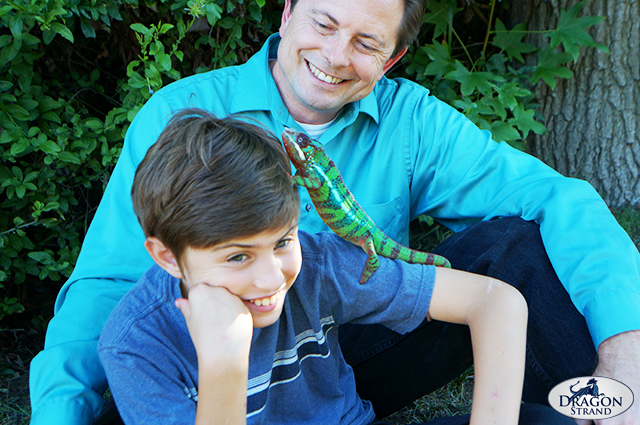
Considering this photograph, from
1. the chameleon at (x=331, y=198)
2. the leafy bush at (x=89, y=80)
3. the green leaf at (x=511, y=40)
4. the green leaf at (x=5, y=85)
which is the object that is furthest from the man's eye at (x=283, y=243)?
the green leaf at (x=511, y=40)

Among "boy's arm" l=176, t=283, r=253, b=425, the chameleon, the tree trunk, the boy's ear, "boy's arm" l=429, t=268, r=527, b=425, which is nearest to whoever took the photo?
"boy's arm" l=176, t=283, r=253, b=425

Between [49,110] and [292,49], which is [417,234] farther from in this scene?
[49,110]

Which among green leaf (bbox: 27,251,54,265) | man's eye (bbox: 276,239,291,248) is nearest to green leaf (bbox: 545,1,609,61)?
man's eye (bbox: 276,239,291,248)

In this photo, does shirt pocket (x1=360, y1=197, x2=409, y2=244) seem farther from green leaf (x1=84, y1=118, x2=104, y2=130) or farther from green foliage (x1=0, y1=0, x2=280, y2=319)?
green leaf (x1=84, y1=118, x2=104, y2=130)

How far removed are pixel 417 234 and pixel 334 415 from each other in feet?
8.10

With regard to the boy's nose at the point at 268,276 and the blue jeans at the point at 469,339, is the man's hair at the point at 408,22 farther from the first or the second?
the boy's nose at the point at 268,276

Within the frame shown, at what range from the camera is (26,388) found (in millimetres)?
2926

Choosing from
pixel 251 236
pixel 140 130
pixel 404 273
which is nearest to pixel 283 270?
pixel 251 236

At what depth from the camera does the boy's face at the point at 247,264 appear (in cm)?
127

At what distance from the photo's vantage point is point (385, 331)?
206 centimetres

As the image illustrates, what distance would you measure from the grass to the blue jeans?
Result: 0.50m

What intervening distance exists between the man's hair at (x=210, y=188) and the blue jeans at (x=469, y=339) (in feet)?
3.13

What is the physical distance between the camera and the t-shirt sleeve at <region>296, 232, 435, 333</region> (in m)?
1.60

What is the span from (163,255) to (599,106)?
358cm
